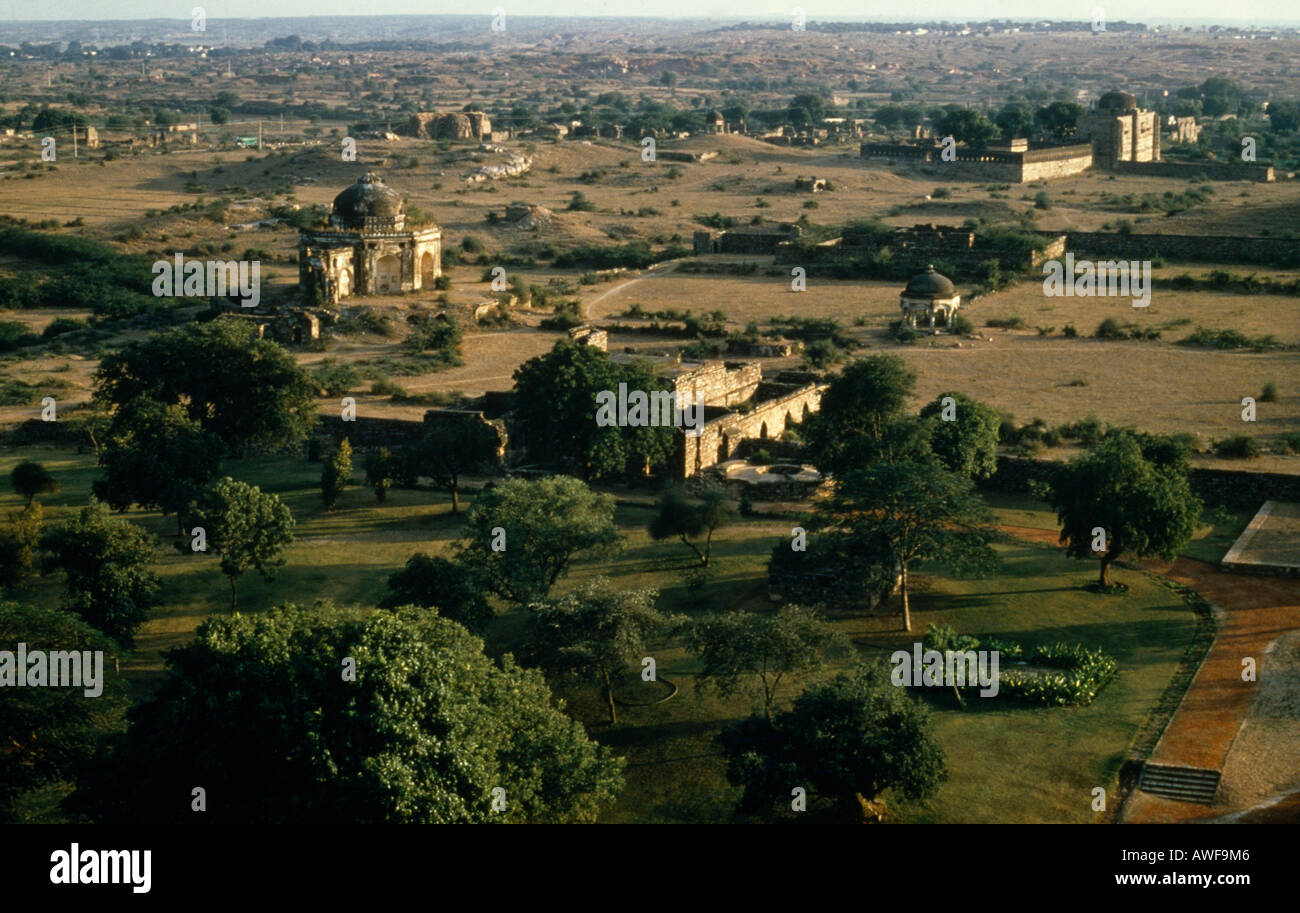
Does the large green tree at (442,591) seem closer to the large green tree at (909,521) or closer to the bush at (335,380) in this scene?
the large green tree at (909,521)

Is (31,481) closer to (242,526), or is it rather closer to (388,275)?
(242,526)

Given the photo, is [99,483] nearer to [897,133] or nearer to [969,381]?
[969,381]

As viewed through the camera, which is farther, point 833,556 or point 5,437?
point 5,437

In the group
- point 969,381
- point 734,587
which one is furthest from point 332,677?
point 969,381

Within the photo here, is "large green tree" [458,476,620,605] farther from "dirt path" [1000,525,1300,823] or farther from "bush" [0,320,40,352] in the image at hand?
"bush" [0,320,40,352]

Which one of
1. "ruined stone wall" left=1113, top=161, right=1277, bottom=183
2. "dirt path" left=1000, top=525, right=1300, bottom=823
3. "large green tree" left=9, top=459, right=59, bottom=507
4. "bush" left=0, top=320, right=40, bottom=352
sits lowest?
"dirt path" left=1000, top=525, right=1300, bottom=823

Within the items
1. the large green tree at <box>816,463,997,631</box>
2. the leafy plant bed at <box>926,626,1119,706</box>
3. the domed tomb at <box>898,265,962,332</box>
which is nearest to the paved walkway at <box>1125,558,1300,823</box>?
the leafy plant bed at <box>926,626,1119,706</box>
